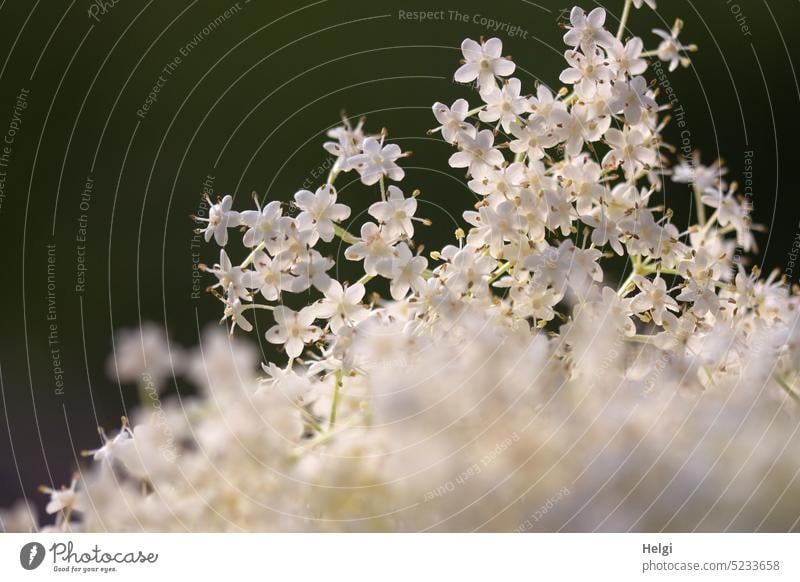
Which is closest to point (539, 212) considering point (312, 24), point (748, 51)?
point (312, 24)

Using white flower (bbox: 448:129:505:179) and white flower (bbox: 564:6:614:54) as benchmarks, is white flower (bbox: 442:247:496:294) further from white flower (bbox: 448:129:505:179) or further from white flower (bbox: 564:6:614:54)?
white flower (bbox: 564:6:614:54)

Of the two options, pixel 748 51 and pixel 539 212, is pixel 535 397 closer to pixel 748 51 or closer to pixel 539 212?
pixel 539 212

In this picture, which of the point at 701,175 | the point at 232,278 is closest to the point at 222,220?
the point at 232,278

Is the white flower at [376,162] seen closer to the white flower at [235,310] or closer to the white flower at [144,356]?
the white flower at [235,310]

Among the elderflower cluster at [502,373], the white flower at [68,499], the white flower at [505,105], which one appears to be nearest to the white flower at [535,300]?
the elderflower cluster at [502,373]

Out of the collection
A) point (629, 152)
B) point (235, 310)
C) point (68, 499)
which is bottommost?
point (68, 499)

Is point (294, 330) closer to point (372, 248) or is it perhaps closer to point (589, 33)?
point (372, 248)
